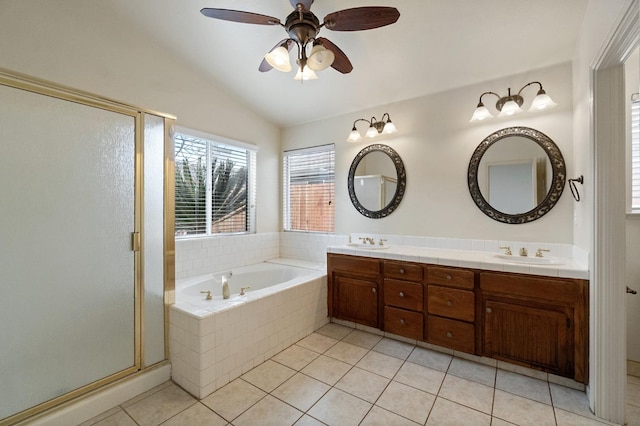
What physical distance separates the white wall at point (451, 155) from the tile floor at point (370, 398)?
48.7 inches

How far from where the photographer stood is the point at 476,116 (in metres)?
2.56

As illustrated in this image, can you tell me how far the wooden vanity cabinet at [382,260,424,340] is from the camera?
102 inches

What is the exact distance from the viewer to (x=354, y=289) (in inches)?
117

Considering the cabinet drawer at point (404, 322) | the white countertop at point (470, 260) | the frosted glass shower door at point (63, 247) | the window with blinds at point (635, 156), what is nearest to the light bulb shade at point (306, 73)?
the frosted glass shower door at point (63, 247)

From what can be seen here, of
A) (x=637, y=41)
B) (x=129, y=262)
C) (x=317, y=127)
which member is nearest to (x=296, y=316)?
(x=129, y=262)

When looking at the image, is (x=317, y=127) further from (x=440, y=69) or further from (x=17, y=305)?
(x=17, y=305)

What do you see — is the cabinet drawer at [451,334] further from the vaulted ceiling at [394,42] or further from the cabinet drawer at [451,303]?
the vaulted ceiling at [394,42]

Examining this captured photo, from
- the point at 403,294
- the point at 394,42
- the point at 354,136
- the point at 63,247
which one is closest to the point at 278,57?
the point at 394,42

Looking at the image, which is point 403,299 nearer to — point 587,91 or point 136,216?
point 587,91

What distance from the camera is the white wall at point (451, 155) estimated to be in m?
2.44

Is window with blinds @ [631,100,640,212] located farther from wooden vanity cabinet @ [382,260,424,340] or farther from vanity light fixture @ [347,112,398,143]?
vanity light fixture @ [347,112,398,143]

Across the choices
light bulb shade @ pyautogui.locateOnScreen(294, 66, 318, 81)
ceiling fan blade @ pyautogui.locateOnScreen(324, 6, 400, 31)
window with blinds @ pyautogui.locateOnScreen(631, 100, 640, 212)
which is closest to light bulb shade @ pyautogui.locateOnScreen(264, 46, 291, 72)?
light bulb shade @ pyautogui.locateOnScreen(294, 66, 318, 81)

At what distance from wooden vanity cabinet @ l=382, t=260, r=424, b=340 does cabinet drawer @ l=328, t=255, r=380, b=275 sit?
4.1 inches

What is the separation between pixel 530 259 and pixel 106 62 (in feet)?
12.9
